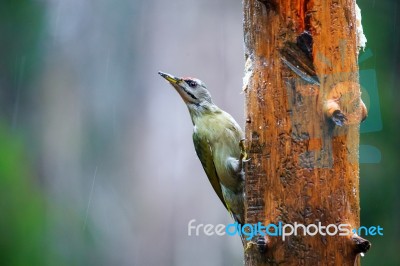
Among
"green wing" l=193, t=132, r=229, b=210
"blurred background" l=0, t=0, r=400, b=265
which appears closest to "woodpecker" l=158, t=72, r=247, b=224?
"green wing" l=193, t=132, r=229, b=210

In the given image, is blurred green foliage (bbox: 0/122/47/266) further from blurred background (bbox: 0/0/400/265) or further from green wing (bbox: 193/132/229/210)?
green wing (bbox: 193/132/229/210)

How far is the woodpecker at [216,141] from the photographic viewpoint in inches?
148

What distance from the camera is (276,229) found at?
2.55 meters

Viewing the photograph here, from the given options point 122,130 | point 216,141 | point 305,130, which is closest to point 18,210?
point 122,130

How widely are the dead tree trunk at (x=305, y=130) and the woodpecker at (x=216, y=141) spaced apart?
1.05 meters

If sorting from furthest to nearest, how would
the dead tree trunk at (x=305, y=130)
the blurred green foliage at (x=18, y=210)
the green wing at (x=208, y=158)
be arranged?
the blurred green foliage at (x=18, y=210), the green wing at (x=208, y=158), the dead tree trunk at (x=305, y=130)

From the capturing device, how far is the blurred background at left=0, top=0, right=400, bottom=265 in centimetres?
667

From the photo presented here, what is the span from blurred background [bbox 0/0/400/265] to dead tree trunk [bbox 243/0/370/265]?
368 centimetres

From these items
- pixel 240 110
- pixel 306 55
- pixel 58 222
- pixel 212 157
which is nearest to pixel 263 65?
pixel 306 55

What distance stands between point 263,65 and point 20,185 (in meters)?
5.18

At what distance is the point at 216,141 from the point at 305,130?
1436 mm

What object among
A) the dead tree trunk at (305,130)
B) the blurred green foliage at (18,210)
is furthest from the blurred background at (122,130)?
the dead tree trunk at (305,130)

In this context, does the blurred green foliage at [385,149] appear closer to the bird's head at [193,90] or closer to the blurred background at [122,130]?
the blurred background at [122,130]

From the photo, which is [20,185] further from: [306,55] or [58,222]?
[306,55]
